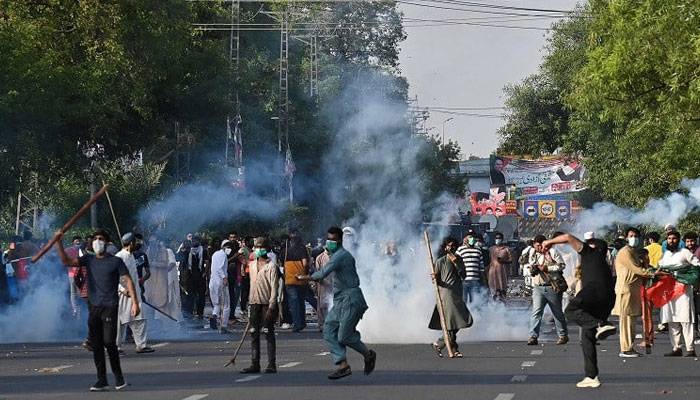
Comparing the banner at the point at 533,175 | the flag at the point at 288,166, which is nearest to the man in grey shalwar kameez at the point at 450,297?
the flag at the point at 288,166

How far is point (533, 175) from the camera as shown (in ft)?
259

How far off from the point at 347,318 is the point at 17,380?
3939mm

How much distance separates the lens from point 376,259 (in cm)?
3039

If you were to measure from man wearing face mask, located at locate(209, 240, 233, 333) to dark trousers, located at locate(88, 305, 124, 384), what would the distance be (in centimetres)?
1276

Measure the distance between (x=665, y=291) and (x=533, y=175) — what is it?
5549cm

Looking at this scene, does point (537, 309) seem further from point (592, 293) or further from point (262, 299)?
point (592, 293)

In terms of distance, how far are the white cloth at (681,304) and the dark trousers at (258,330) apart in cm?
624

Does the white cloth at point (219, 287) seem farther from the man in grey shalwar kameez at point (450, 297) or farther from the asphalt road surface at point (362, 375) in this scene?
the man in grey shalwar kameez at point (450, 297)

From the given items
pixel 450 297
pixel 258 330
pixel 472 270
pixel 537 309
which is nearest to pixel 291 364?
pixel 258 330

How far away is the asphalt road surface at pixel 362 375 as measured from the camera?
55.3 ft

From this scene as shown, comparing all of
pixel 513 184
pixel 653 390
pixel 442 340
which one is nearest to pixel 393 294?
pixel 442 340

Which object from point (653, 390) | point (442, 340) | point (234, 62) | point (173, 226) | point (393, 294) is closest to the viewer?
point (653, 390)

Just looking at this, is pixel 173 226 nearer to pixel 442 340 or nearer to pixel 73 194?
pixel 73 194

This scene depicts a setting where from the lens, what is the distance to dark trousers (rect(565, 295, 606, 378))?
17.4 meters
